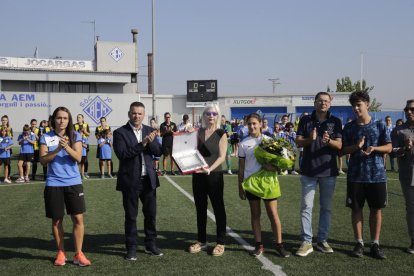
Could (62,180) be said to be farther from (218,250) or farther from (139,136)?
(218,250)

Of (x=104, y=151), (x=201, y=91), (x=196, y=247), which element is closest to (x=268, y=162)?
(x=196, y=247)

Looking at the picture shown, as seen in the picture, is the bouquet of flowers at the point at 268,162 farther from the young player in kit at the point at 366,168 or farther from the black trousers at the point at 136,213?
the black trousers at the point at 136,213

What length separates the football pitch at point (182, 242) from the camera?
500 cm

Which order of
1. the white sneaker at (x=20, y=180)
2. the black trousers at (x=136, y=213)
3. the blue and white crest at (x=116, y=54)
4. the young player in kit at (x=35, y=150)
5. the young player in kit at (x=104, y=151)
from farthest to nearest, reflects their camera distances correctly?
the blue and white crest at (x=116, y=54)
the young player in kit at (x=104, y=151)
the young player in kit at (x=35, y=150)
the white sneaker at (x=20, y=180)
the black trousers at (x=136, y=213)

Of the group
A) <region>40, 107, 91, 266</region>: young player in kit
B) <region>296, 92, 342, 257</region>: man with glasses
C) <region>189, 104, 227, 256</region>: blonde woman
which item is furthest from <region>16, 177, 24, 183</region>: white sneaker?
<region>296, 92, 342, 257</region>: man with glasses

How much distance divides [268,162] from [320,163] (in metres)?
0.71

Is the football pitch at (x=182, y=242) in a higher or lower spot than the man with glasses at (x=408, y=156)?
lower

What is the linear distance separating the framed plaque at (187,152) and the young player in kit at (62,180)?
124 cm

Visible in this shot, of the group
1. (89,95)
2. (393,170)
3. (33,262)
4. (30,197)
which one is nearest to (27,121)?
(89,95)

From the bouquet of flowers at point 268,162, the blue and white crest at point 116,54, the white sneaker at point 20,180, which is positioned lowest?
the white sneaker at point 20,180

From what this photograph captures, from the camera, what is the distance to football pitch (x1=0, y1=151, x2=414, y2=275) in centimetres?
500

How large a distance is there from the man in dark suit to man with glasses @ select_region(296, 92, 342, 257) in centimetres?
196

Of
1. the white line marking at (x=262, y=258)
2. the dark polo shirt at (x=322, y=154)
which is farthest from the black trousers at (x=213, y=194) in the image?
the dark polo shirt at (x=322, y=154)

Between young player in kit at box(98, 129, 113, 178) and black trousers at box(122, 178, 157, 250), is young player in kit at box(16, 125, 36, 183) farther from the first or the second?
black trousers at box(122, 178, 157, 250)
